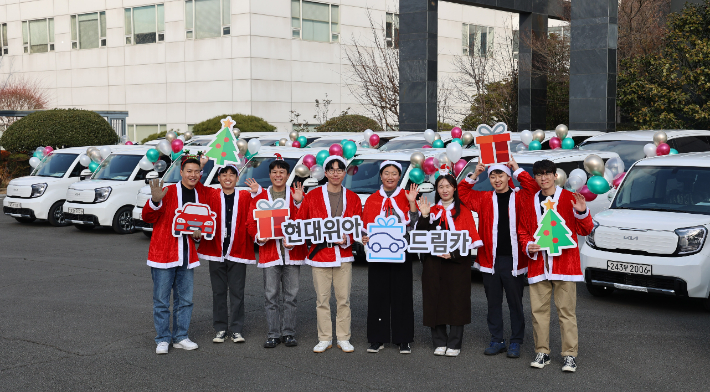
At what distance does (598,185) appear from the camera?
31.4 ft

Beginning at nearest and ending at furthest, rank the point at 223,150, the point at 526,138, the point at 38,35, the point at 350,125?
1. the point at 223,150
2. the point at 526,138
3. the point at 350,125
4. the point at 38,35

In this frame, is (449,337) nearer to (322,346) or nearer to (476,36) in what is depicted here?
(322,346)

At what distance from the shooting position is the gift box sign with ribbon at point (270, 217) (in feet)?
23.5

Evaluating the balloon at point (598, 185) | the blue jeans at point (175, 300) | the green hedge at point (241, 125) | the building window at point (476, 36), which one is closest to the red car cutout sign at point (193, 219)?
the blue jeans at point (175, 300)

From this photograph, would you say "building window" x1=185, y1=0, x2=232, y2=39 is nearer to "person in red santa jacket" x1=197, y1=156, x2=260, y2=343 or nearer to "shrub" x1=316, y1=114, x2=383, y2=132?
"shrub" x1=316, y1=114, x2=383, y2=132

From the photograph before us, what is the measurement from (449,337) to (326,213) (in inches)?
62.2

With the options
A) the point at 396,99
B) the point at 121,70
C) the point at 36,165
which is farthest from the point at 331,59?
the point at 36,165

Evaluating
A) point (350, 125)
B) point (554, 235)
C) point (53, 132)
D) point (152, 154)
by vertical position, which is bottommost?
point (554, 235)

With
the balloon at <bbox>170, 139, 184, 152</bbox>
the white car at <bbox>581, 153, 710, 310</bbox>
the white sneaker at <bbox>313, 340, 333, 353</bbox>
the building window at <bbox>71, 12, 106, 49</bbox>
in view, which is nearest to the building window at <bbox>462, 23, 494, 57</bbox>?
the building window at <bbox>71, 12, 106, 49</bbox>

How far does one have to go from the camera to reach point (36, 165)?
736 inches

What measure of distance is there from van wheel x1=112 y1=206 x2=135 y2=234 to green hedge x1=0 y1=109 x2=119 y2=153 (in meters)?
11.5

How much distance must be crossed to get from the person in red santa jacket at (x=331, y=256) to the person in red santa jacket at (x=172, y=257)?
3.46 feet

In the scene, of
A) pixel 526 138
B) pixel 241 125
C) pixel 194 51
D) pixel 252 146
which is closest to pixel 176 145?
pixel 252 146

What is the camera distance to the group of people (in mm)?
6742
